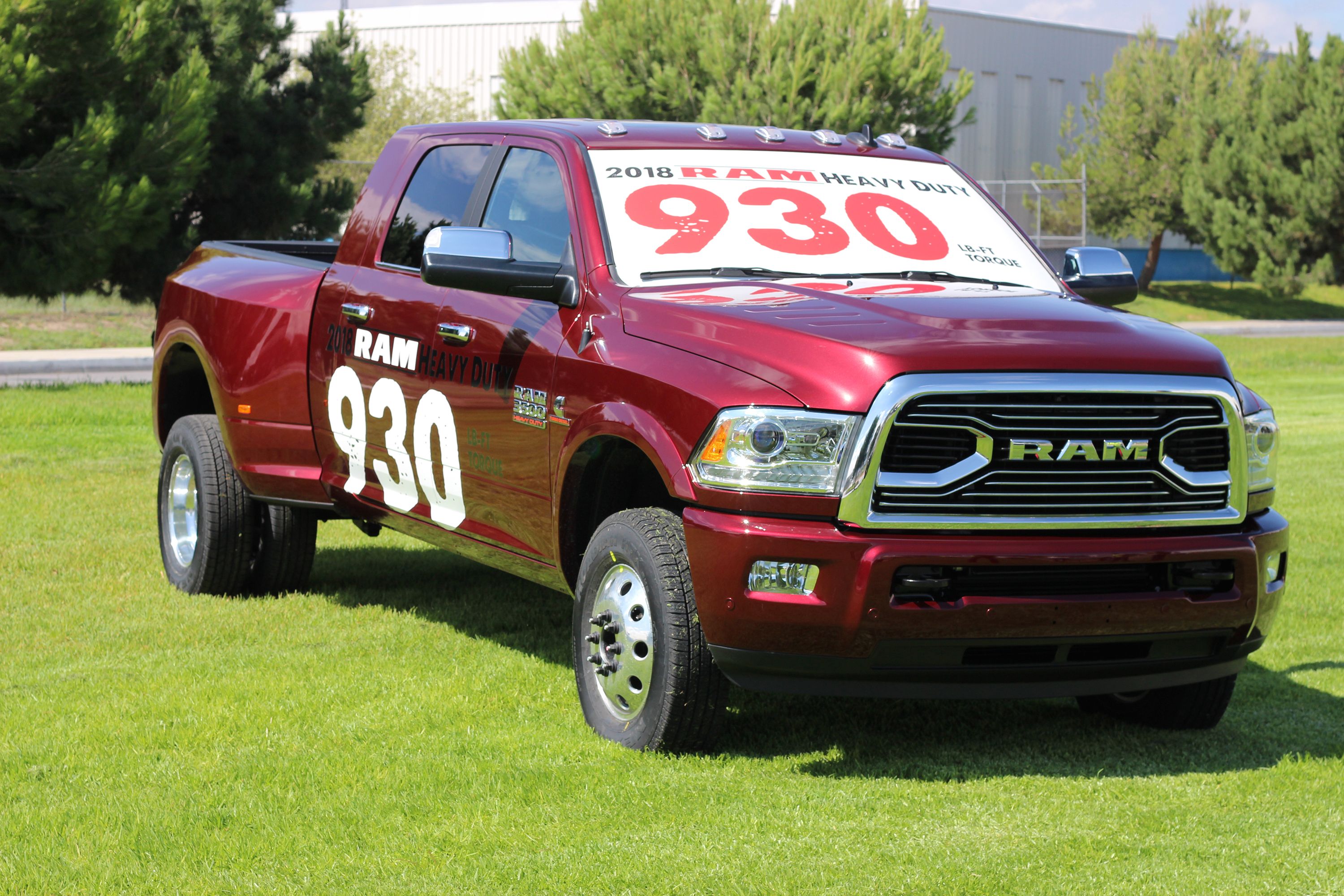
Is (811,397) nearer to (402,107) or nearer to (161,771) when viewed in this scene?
(161,771)

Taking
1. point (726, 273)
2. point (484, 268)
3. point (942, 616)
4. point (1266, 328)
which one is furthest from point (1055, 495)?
point (1266, 328)

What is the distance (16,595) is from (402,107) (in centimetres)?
3868

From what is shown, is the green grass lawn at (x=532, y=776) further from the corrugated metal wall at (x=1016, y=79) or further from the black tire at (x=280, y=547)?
the corrugated metal wall at (x=1016, y=79)

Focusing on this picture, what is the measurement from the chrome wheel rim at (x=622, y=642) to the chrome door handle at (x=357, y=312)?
183cm

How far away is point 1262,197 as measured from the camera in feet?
142

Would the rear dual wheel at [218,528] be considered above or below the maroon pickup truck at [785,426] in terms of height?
below

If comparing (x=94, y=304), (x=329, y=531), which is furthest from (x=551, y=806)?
(x=94, y=304)

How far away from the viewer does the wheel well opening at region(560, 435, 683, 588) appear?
5016 mm

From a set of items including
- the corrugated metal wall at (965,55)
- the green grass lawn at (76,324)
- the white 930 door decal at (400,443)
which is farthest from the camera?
the corrugated metal wall at (965,55)

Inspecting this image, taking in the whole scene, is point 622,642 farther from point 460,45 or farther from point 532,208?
point 460,45

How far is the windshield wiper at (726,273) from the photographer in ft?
17.0

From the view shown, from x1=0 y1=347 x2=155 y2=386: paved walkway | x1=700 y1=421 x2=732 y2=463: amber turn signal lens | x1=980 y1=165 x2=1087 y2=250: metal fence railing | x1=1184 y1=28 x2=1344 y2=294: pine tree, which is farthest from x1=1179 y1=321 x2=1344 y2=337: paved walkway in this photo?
x1=700 y1=421 x2=732 y2=463: amber turn signal lens

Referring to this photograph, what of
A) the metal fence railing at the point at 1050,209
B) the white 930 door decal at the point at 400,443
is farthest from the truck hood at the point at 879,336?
the metal fence railing at the point at 1050,209

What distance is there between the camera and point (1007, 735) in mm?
5148
